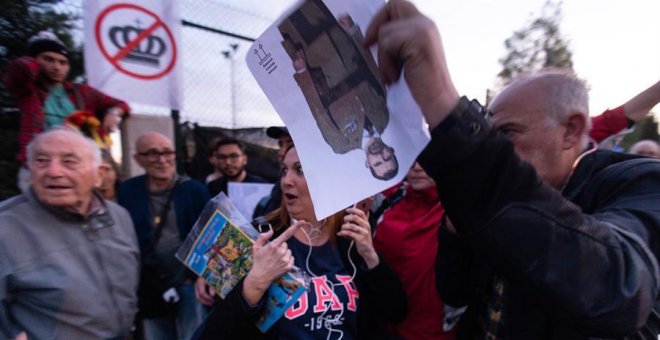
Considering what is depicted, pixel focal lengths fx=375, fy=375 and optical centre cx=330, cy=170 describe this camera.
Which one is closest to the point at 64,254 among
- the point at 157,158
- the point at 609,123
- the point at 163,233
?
the point at 163,233

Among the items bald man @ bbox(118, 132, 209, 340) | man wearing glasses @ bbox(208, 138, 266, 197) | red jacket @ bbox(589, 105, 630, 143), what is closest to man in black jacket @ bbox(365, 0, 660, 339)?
red jacket @ bbox(589, 105, 630, 143)

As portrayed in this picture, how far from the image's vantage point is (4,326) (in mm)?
1523

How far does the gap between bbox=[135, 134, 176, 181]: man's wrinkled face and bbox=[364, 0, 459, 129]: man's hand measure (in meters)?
2.62

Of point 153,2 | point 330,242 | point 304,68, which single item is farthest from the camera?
point 153,2

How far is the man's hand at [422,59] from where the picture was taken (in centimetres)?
56

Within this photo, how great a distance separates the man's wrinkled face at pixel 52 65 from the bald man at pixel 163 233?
75 cm

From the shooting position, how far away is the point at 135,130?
3904mm

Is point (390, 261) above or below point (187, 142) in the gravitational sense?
below

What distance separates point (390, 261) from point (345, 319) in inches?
22.2

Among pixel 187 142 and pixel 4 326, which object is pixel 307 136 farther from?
pixel 187 142

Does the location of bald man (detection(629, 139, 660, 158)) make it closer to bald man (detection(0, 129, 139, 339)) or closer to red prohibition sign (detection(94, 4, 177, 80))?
red prohibition sign (detection(94, 4, 177, 80))

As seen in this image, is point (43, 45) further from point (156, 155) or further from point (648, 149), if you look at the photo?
point (648, 149)

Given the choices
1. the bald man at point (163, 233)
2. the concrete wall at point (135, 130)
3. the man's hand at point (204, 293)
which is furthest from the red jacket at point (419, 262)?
the concrete wall at point (135, 130)

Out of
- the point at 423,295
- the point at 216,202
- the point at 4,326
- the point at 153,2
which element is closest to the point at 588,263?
the point at 216,202
